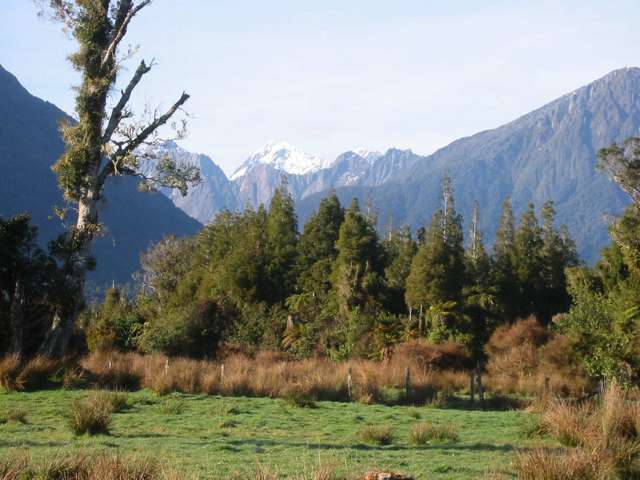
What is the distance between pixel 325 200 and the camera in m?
50.7

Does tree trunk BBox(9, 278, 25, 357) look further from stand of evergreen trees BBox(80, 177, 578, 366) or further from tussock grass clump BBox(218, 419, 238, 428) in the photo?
stand of evergreen trees BBox(80, 177, 578, 366)

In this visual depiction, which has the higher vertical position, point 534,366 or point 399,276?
point 399,276

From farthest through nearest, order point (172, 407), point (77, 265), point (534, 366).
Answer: point (534, 366) → point (77, 265) → point (172, 407)

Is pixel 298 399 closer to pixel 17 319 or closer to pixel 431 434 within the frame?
pixel 431 434

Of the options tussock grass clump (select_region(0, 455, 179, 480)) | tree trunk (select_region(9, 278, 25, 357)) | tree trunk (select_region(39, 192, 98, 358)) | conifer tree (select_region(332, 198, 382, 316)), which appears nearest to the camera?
tussock grass clump (select_region(0, 455, 179, 480))

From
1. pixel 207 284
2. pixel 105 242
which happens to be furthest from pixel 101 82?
pixel 105 242

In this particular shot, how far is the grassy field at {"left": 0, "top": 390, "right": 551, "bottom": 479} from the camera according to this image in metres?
7.54

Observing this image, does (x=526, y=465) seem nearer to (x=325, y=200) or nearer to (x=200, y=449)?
(x=200, y=449)

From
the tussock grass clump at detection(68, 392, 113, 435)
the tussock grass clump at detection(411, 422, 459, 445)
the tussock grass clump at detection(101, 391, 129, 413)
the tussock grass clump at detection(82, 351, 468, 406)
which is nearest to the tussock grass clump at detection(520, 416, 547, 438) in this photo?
the tussock grass clump at detection(411, 422, 459, 445)

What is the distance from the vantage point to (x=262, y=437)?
10.4 meters

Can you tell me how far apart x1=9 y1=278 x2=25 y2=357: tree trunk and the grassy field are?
3.45 meters

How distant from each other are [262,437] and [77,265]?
1037 centimetres

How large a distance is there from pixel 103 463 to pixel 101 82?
14.7 metres

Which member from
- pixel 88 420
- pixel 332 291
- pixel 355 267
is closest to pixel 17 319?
pixel 88 420
